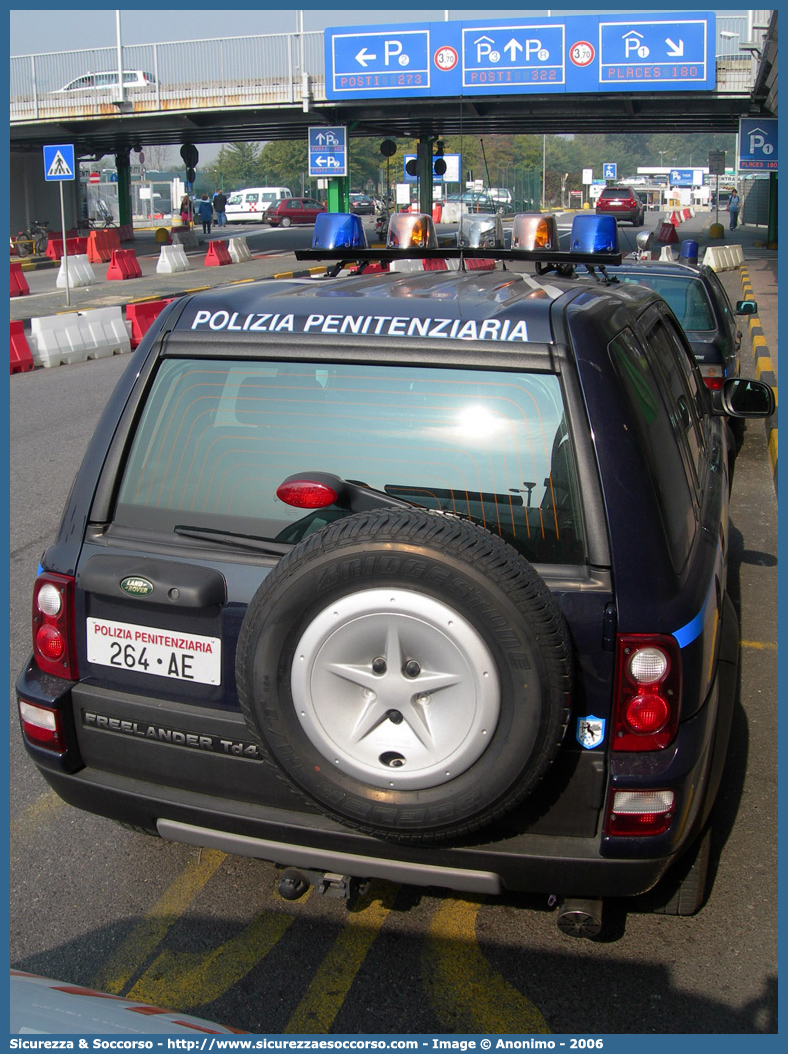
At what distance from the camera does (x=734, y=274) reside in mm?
27719

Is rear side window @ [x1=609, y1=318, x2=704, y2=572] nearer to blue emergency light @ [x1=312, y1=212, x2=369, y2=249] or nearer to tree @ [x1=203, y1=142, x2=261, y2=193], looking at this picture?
blue emergency light @ [x1=312, y1=212, x2=369, y2=249]

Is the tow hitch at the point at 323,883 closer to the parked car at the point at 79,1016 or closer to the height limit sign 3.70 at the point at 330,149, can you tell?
the parked car at the point at 79,1016

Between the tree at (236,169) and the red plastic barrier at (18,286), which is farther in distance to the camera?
the tree at (236,169)

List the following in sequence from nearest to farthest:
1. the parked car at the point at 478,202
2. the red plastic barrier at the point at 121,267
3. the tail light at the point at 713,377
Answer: the parked car at the point at 478,202, the tail light at the point at 713,377, the red plastic barrier at the point at 121,267

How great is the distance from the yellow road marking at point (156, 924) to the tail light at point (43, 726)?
633mm

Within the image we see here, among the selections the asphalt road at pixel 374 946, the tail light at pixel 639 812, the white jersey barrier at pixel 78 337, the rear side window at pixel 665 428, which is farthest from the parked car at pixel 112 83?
the tail light at pixel 639 812

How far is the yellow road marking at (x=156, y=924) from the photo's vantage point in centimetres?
289

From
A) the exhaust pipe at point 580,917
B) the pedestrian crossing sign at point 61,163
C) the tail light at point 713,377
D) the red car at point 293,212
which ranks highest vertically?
the red car at point 293,212

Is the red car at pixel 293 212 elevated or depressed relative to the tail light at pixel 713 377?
elevated

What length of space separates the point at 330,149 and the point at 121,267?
8778 millimetres

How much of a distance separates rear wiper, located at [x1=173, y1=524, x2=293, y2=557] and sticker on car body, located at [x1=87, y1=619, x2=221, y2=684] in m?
0.27

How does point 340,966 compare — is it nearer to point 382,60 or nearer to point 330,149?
point 330,149

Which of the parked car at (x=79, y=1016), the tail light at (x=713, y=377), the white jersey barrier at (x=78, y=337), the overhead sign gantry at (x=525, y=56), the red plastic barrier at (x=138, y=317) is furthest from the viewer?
the overhead sign gantry at (x=525, y=56)

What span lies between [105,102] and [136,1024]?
1459 inches
